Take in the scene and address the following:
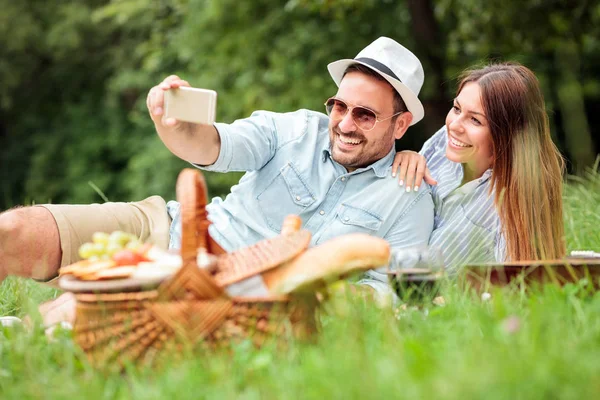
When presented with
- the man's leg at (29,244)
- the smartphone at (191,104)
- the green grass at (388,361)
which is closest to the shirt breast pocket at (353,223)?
the green grass at (388,361)

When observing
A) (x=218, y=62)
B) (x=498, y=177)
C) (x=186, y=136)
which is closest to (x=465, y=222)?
(x=498, y=177)

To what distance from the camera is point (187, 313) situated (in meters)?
1.78

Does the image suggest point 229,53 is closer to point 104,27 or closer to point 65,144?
point 104,27

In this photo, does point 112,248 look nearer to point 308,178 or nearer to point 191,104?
point 191,104

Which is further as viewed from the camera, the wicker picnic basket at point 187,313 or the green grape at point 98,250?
the green grape at point 98,250

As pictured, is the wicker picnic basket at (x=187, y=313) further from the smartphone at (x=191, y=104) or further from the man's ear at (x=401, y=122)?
the man's ear at (x=401, y=122)

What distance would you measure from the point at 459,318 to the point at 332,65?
138 cm

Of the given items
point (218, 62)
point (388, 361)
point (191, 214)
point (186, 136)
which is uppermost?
point (218, 62)

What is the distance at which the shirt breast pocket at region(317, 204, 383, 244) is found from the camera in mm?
2938

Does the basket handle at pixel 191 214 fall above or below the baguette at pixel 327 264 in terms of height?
above

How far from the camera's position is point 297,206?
9.96ft

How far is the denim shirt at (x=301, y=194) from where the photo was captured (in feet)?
9.73

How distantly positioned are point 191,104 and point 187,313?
75 centimetres

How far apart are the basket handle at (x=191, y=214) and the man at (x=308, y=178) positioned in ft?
3.07
